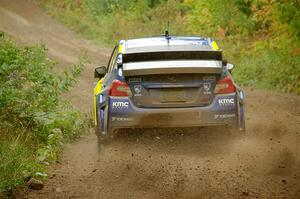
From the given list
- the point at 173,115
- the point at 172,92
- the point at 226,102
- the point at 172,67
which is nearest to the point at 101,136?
the point at 173,115

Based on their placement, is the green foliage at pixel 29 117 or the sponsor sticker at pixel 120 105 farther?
the sponsor sticker at pixel 120 105

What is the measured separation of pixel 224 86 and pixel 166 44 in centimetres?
120

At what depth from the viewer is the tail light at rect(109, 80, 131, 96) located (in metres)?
7.98

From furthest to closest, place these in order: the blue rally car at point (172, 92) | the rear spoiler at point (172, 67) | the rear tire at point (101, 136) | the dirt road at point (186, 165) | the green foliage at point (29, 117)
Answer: the rear tire at point (101, 136), the blue rally car at point (172, 92), the rear spoiler at point (172, 67), the green foliage at point (29, 117), the dirt road at point (186, 165)

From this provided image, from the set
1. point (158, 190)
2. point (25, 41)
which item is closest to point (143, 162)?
point (158, 190)

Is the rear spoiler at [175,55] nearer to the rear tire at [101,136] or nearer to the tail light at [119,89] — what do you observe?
the tail light at [119,89]

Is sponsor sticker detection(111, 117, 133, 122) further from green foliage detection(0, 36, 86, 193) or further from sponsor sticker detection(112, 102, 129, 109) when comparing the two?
green foliage detection(0, 36, 86, 193)

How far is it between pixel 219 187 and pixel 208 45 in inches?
121

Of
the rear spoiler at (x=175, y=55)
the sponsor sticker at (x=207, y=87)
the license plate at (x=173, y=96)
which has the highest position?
the rear spoiler at (x=175, y=55)

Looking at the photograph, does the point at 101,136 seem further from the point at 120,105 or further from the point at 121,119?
the point at 120,105

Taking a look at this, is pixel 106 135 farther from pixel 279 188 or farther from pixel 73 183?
pixel 279 188

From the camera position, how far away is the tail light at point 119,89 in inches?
314

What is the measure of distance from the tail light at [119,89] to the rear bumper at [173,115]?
7 centimetres

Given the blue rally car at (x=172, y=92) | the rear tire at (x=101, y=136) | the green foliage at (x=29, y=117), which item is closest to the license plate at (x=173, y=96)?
the blue rally car at (x=172, y=92)
